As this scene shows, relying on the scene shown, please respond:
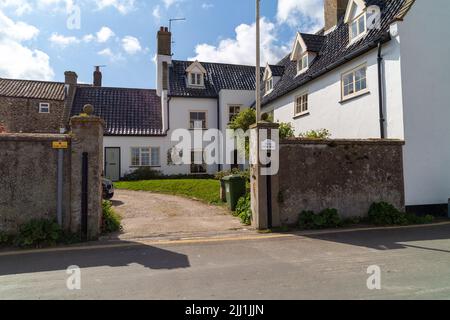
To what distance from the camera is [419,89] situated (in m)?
10.6

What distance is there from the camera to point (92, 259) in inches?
233

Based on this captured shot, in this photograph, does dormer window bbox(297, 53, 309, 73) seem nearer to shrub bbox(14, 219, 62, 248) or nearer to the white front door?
the white front door

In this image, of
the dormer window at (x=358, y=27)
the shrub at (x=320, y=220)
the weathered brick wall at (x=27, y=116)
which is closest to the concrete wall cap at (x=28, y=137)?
the shrub at (x=320, y=220)

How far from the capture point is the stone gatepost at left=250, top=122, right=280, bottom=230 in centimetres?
845

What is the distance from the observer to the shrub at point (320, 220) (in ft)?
28.1

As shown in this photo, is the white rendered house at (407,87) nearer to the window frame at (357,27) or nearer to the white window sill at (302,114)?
the window frame at (357,27)

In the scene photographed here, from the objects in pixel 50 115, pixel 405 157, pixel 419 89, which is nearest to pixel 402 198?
pixel 405 157

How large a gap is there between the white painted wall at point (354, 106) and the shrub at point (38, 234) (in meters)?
10.4

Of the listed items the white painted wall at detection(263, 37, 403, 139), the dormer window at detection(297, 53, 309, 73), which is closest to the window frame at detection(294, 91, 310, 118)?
the white painted wall at detection(263, 37, 403, 139)

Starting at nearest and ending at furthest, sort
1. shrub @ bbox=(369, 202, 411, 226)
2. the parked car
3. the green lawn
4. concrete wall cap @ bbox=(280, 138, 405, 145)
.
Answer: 1. concrete wall cap @ bbox=(280, 138, 405, 145)
2. shrub @ bbox=(369, 202, 411, 226)
3. the parked car
4. the green lawn

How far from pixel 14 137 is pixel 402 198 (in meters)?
10.6

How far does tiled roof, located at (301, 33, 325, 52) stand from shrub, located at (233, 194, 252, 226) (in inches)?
416

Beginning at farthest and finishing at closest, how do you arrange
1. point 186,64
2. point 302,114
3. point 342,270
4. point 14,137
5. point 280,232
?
point 186,64
point 302,114
point 280,232
point 14,137
point 342,270

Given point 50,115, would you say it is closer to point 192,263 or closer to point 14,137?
point 14,137
